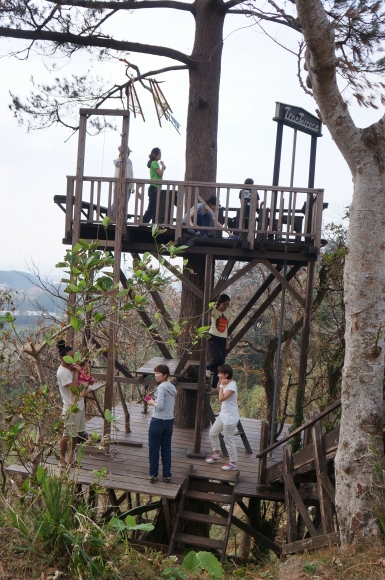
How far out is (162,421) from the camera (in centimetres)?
812

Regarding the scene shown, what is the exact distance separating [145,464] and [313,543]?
3.37m

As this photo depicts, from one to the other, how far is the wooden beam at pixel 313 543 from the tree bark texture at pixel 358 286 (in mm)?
285

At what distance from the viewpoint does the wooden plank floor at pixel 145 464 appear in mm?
8461

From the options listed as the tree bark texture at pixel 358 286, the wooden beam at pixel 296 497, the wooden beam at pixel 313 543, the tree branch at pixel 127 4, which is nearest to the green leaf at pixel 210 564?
the tree bark texture at pixel 358 286

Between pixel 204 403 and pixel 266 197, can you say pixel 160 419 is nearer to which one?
pixel 204 403

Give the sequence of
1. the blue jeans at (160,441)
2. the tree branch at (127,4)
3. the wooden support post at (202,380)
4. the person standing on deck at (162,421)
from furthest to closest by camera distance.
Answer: the tree branch at (127,4), the wooden support post at (202,380), the blue jeans at (160,441), the person standing on deck at (162,421)

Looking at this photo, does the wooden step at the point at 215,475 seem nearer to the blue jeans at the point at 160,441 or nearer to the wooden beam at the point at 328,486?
the blue jeans at the point at 160,441

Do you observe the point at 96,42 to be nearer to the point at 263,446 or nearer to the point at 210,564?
the point at 263,446

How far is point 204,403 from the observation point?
33.0ft

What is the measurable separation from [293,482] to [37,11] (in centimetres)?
924

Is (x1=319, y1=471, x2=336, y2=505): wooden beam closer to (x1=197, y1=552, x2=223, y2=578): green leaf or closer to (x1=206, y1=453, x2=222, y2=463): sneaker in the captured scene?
(x1=197, y1=552, x2=223, y2=578): green leaf

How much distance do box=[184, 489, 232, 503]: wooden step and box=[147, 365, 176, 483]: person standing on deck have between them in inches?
18.7

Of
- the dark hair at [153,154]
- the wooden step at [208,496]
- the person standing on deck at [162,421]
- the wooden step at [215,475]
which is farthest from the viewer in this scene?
the dark hair at [153,154]

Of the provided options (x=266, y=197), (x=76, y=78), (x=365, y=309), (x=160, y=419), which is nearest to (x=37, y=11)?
(x=76, y=78)
